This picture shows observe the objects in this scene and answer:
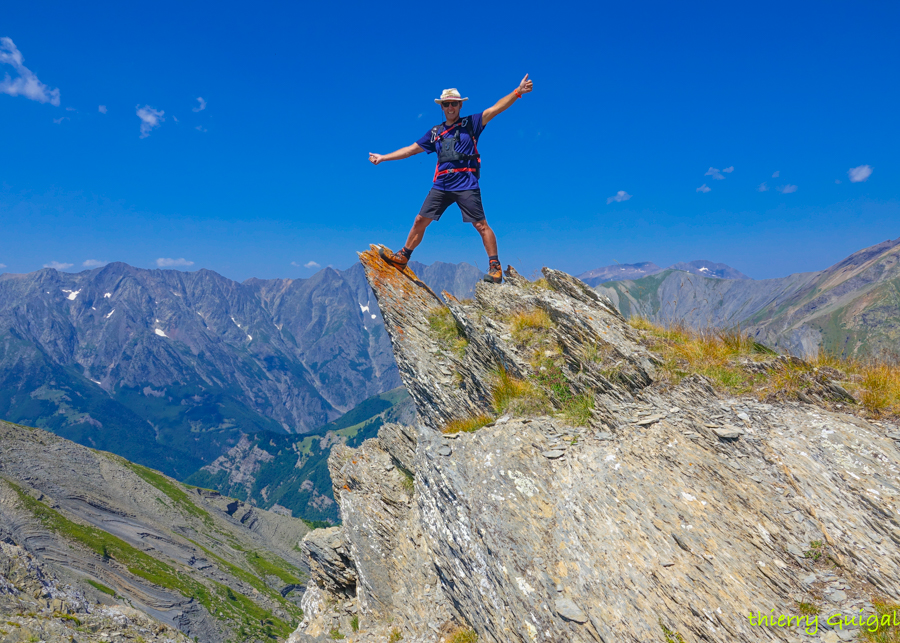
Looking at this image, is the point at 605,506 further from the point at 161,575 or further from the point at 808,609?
the point at 161,575

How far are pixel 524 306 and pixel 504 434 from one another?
176 inches

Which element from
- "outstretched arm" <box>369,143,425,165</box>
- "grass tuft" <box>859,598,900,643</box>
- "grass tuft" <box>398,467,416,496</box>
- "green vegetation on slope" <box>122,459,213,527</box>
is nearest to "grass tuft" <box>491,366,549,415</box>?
"grass tuft" <box>398,467,416,496</box>

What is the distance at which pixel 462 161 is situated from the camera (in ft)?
42.1

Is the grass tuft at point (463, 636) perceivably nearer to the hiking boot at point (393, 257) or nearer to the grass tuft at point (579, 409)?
the grass tuft at point (579, 409)

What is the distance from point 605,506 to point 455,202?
31.1ft


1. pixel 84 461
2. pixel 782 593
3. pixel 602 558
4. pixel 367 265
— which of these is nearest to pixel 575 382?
pixel 602 558

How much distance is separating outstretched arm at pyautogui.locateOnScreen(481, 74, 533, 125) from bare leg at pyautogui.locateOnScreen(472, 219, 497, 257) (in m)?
2.99

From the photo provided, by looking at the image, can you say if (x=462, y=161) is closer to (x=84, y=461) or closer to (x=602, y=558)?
(x=602, y=558)

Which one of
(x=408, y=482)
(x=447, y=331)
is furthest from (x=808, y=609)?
(x=447, y=331)

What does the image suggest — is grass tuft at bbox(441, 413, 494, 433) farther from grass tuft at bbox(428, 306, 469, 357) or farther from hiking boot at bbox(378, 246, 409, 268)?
hiking boot at bbox(378, 246, 409, 268)

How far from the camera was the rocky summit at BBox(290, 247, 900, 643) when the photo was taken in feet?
22.0

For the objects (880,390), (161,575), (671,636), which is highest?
(880,390)

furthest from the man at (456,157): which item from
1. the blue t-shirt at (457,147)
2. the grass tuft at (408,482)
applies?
the grass tuft at (408,482)

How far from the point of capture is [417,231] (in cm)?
1431
